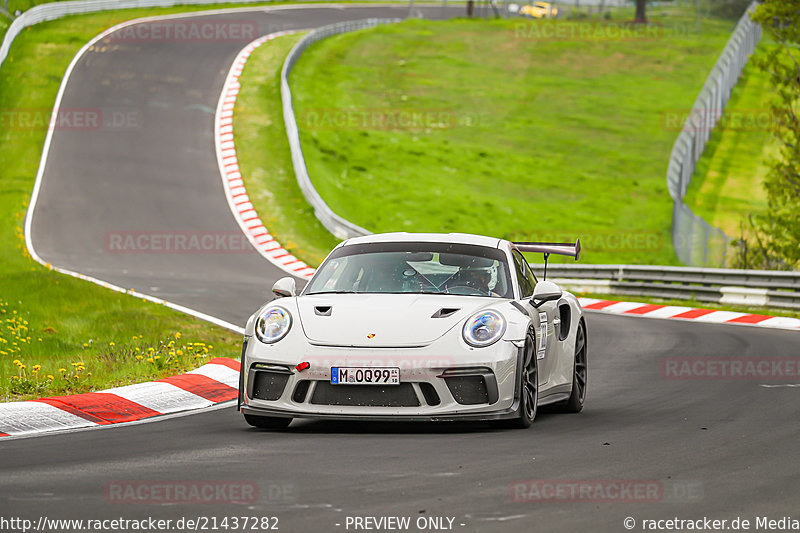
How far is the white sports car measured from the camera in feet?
27.9

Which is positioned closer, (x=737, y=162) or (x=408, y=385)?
(x=408, y=385)

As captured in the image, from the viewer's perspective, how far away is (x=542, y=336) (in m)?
9.73

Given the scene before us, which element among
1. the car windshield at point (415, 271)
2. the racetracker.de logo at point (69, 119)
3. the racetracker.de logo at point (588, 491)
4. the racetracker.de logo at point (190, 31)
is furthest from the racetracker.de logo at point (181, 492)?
the racetracker.de logo at point (190, 31)

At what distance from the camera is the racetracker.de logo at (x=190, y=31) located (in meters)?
56.2

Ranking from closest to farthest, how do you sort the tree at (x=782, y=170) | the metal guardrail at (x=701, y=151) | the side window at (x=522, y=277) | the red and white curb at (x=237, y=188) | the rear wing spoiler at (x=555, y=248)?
the side window at (x=522, y=277) → the rear wing spoiler at (x=555, y=248) → the tree at (x=782, y=170) → the metal guardrail at (x=701, y=151) → the red and white curb at (x=237, y=188)

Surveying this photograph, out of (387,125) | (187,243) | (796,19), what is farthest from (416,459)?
(387,125)

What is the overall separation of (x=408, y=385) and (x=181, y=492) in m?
2.45

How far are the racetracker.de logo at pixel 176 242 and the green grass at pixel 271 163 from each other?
4.35 ft

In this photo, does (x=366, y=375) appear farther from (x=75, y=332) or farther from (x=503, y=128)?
(x=503, y=128)

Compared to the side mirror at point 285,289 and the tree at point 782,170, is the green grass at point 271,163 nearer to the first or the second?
the tree at point 782,170

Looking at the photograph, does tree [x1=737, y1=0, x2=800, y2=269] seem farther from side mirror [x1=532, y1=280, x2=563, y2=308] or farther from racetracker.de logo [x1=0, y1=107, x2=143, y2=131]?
racetracker.de logo [x1=0, y1=107, x2=143, y2=131]

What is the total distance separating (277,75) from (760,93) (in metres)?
20.8

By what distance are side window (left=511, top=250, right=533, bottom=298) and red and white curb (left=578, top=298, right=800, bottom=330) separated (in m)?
11.4

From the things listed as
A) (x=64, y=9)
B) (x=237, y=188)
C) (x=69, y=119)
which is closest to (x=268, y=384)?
→ (x=237, y=188)
